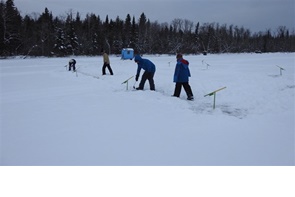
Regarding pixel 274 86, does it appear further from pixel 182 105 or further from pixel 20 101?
pixel 20 101

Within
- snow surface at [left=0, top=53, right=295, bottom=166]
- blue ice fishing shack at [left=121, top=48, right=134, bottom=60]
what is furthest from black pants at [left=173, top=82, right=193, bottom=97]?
blue ice fishing shack at [left=121, top=48, right=134, bottom=60]

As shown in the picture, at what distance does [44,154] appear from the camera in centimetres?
374

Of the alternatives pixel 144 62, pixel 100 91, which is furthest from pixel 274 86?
pixel 100 91

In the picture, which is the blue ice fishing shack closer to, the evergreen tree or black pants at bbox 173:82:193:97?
the evergreen tree

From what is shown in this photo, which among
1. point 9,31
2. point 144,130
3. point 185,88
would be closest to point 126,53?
point 9,31

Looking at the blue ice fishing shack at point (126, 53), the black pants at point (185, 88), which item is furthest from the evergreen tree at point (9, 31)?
the black pants at point (185, 88)

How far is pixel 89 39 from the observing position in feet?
173

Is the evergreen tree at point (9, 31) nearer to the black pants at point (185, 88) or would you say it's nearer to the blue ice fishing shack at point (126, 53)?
the blue ice fishing shack at point (126, 53)

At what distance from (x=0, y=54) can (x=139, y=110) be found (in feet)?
125

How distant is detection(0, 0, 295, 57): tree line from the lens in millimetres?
39981

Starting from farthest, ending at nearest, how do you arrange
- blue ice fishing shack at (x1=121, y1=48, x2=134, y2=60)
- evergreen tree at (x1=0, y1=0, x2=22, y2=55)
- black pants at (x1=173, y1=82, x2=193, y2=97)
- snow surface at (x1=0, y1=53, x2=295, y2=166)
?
evergreen tree at (x1=0, y1=0, x2=22, y2=55) < blue ice fishing shack at (x1=121, y1=48, x2=134, y2=60) < black pants at (x1=173, y1=82, x2=193, y2=97) < snow surface at (x1=0, y1=53, x2=295, y2=166)

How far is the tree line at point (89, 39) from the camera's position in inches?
1574

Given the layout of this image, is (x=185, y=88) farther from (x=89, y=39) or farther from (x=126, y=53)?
(x=89, y=39)

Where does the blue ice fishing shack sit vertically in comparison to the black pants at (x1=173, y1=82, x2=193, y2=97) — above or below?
above
